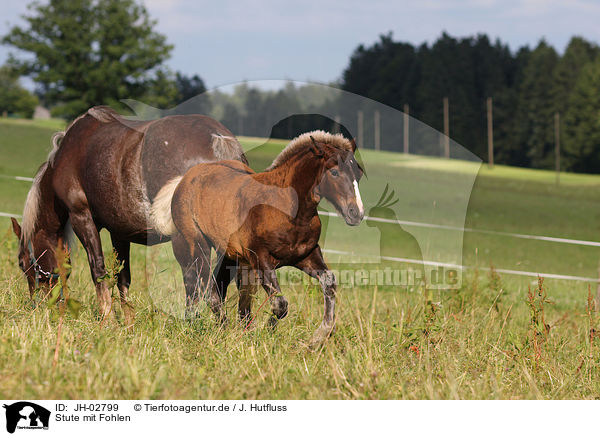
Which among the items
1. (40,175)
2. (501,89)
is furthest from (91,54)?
(501,89)

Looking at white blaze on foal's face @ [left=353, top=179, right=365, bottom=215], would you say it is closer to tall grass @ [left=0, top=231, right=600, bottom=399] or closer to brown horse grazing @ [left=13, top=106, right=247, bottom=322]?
tall grass @ [left=0, top=231, right=600, bottom=399]

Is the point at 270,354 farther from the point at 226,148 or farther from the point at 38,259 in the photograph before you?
the point at 38,259

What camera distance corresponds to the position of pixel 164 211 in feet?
13.6

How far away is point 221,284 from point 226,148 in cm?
→ 102

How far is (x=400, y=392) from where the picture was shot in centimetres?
382

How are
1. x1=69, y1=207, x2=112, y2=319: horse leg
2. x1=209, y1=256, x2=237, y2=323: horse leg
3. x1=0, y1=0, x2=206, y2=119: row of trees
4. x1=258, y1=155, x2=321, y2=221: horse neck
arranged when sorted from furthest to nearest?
x1=0, y1=0, x2=206, y2=119: row of trees
x1=69, y1=207, x2=112, y2=319: horse leg
x1=209, y1=256, x2=237, y2=323: horse leg
x1=258, y1=155, x2=321, y2=221: horse neck

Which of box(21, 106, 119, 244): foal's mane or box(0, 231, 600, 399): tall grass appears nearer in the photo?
box(0, 231, 600, 399): tall grass

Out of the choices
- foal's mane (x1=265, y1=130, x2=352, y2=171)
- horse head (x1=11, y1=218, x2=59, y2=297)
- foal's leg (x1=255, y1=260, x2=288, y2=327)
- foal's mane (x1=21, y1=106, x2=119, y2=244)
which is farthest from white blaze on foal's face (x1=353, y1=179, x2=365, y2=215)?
horse head (x1=11, y1=218, x2=59, y2=297)

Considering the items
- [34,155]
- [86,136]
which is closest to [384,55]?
[34,155]

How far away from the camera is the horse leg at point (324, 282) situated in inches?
150

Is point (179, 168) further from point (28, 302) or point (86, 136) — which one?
point (28, 302)

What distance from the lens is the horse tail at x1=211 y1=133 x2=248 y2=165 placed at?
4449 mm
